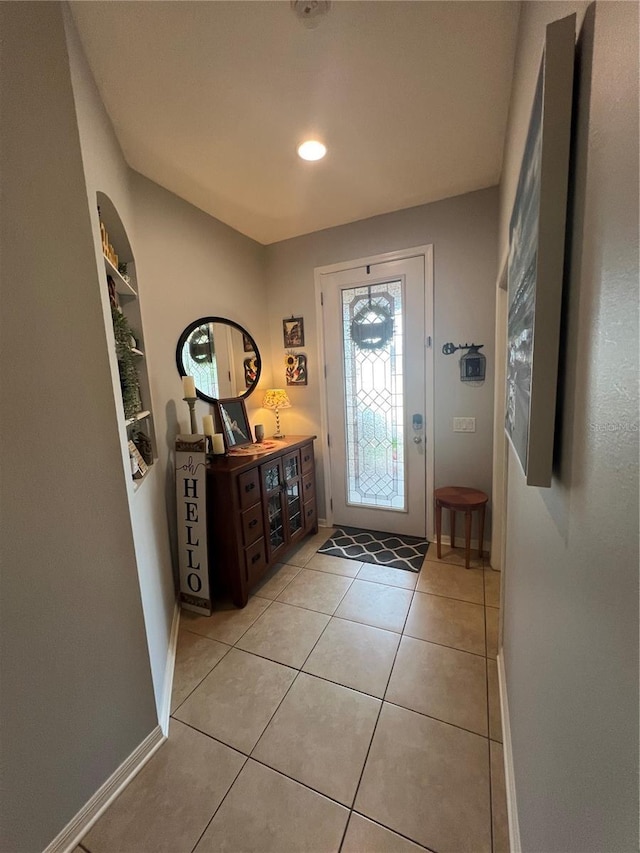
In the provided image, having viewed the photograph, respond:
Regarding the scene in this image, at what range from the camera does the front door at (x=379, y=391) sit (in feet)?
8.53

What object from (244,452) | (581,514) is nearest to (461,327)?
(244,452)

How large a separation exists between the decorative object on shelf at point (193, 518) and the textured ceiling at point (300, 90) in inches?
62.2

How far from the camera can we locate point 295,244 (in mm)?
2928

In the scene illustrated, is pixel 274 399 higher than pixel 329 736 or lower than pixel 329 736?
higher

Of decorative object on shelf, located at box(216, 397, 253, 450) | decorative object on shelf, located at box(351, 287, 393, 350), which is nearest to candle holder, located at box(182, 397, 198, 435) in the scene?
decorative object on shelf, located at box(216, 397, 253, 450)

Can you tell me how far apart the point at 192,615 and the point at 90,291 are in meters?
1.90

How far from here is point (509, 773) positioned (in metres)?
1.15

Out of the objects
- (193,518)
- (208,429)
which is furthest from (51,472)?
(208,429)

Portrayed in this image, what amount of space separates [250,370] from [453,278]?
175 centimetres

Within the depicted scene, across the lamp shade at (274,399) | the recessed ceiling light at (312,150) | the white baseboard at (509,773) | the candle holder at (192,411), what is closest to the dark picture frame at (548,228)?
the white baseboard at (509,773)

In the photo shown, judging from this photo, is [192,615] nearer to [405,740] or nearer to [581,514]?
[405,740]

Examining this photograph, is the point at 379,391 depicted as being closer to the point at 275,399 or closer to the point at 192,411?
the point at 275,399

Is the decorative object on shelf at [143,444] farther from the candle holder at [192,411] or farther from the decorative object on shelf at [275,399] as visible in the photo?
the decorative object on shelf at [275,399]

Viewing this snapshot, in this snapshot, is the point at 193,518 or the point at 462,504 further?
the point at 462,504
